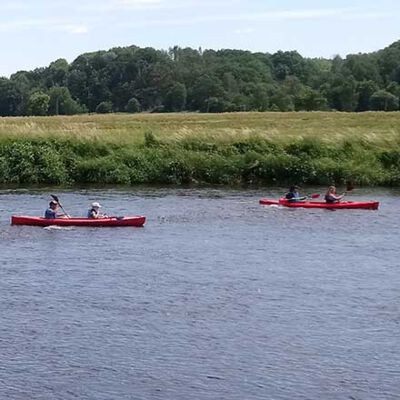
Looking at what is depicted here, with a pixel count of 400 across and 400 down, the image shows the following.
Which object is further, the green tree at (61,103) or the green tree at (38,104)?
the green tree at (61,103)

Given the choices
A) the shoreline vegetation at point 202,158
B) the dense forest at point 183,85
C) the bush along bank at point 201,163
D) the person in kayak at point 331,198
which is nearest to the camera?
the person in kayak at point 331,198

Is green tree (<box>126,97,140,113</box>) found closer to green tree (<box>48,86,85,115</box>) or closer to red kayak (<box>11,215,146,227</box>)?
green tree (<box>48,86,85,115</box>)

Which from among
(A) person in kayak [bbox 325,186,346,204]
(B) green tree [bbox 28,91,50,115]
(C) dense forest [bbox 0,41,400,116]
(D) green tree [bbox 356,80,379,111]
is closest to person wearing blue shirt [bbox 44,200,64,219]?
(A) person in kayak [bbox 325,186,346,204]

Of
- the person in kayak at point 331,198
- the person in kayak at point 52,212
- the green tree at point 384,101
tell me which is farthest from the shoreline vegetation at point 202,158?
the green tree at point 384,101

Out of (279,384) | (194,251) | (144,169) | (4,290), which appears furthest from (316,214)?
(279,384)

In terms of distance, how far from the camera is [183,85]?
139125 mm

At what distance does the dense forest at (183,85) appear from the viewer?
118094 mm

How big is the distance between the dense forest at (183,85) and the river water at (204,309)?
2900 inches

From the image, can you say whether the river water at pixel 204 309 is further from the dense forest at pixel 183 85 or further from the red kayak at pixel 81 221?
the dense forest at pixel 183 85

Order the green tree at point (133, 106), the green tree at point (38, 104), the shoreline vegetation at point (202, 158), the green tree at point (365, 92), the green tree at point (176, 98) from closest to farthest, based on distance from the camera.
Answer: the shoreline vegetation at point (202, 158), the green tree at point (365, 92), the green tree at point (38, 104), the green tree at point (176, 98), the green tree at point (133, 106)

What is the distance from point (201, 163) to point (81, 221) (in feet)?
49.1

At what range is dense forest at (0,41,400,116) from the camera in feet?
387

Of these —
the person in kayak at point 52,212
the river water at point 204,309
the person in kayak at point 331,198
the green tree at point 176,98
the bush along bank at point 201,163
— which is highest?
the green tree at point 176,98

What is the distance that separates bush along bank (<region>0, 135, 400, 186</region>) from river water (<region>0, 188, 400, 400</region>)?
10.7m
